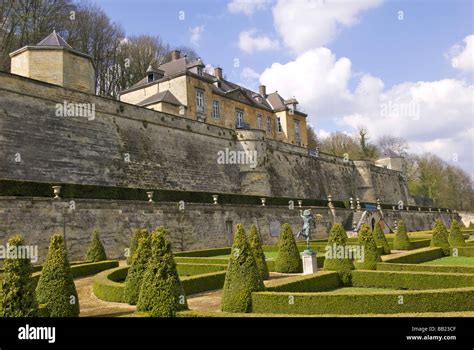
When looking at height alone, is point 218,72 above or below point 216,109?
above

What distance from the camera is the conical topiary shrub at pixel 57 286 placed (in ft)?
27.2

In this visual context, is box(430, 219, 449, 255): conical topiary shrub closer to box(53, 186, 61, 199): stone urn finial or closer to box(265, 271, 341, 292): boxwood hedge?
box(265, 271, 341, 292): boxwood hedge

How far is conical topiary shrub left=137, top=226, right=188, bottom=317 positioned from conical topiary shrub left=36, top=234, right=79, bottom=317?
1.35 m

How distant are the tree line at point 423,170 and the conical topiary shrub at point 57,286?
5800cm

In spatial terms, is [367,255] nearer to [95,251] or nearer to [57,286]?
[57,286]

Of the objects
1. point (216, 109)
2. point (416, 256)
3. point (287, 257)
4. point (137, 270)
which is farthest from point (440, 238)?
point (216, 109)

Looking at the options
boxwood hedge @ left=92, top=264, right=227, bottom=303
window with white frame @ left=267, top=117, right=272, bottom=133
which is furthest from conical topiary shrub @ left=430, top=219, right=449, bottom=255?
window with white frame @ left=267, top=117, right=272, bottom=133

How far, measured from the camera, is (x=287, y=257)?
1514 centimetres

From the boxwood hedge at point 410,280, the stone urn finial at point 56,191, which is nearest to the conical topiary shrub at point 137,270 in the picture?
the boxwood hedge at point 410,280

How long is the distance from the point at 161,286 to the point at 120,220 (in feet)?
38.6

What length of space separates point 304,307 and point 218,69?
37.9 metres

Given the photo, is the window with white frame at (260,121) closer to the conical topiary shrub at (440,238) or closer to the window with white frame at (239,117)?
the window with white frame at (239,117)

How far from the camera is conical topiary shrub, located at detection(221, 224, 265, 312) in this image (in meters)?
8.84
